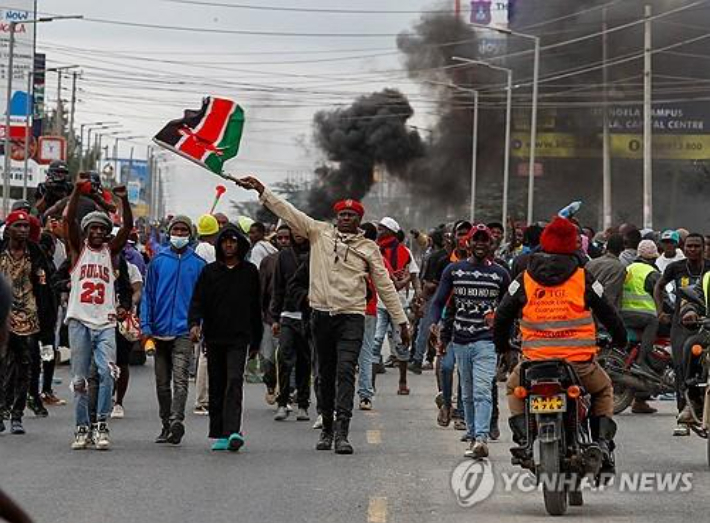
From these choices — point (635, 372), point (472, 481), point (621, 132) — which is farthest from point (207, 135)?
point (621, 132)

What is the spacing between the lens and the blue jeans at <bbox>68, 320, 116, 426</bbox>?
1348 cm

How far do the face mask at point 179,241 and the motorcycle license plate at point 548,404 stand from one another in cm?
445

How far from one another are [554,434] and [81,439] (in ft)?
15.1

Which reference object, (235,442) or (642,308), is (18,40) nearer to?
(642,308)

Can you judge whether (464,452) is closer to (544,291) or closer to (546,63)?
(544,291)

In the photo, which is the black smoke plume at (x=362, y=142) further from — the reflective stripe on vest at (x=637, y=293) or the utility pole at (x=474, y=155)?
the reflective stripe on vest at (x=637, y=293)

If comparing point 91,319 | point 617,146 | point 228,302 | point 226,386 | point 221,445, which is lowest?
point 221,445

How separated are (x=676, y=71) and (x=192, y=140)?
151 ft

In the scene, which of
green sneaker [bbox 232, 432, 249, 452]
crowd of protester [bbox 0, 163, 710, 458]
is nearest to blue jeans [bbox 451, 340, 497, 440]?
crowd of protester [bbox 0, 163, 710, 458]

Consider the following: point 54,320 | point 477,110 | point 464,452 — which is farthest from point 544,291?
point 477,110

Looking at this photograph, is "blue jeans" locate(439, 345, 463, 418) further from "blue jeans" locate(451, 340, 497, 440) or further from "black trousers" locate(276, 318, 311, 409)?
"black trousers" locate(276, 318, 311, 409)

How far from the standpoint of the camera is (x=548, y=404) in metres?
10.3

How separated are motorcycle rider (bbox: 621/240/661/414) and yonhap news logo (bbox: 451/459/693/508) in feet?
16.7

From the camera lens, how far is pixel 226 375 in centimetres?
1357
